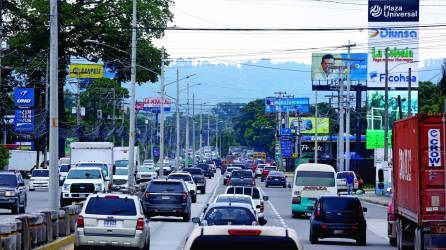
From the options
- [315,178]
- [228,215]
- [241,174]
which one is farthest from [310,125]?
[228,215]

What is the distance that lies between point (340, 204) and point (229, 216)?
1042 cm

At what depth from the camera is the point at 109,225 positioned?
1040 inches

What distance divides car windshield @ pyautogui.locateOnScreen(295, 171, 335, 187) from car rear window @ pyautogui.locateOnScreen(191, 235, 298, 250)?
3832 cm

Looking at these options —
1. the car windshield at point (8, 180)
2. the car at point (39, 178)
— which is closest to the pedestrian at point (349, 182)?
the car at point (39, 178)

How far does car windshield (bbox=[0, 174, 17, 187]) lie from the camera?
148 feet

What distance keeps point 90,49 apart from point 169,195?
40980 millimetres

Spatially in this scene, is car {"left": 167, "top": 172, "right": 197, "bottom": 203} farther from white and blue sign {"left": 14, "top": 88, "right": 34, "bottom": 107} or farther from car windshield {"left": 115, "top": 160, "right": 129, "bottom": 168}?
white and blue sign {"left": 14, "top": 88, "right": 34, "bottom": 107}

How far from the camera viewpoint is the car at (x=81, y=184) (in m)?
52.1

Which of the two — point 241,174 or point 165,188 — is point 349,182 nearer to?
point 241,174

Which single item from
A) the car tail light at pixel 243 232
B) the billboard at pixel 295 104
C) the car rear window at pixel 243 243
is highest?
the billboard at pixel 295 104

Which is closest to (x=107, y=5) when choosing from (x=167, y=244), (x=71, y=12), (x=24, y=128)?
(x=71, y=12)

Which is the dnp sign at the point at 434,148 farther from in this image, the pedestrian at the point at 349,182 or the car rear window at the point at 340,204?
the pedestrian at the point at 349,182

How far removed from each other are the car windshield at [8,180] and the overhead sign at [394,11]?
6567cm

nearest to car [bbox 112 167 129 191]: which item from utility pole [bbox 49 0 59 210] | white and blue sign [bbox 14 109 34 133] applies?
white and blue sign [bbox 14 109 34 133]
